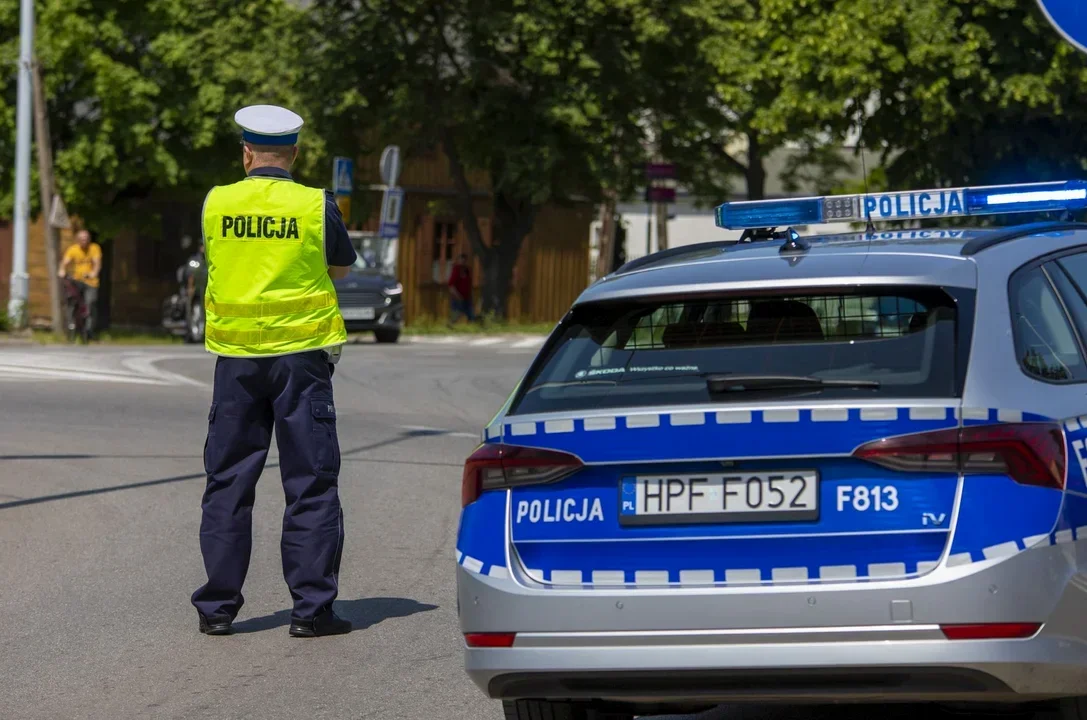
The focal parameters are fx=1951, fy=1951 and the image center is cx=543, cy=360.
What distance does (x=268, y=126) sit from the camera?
23.7 feet

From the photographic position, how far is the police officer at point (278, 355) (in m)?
7.14

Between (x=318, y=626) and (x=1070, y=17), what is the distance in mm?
4637

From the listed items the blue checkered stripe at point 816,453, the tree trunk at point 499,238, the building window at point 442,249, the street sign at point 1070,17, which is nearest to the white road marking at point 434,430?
the street sign at point 1070,17

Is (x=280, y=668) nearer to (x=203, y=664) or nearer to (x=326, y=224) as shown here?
(x=203, y=664)

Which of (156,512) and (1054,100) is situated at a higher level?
(1054,100)

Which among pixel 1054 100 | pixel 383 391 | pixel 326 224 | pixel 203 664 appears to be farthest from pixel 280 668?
pixel 1054 100

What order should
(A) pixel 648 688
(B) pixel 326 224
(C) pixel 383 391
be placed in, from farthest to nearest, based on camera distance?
(C) pixel 383 391
(B) pixel 326 224
(A) pixel 648 688

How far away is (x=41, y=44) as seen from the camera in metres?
41.0

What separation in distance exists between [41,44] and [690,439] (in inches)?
1513

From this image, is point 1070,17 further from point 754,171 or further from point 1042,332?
point 754,171

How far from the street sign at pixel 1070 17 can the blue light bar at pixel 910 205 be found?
129 inches

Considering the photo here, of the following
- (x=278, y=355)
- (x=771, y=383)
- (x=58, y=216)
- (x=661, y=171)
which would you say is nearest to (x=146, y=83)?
(x=58, y=216)

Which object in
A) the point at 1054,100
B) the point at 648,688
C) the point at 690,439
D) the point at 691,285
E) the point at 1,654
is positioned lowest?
the point at 1,654

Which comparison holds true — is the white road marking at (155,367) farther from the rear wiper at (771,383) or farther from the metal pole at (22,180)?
the rear wiper at (771,383)
